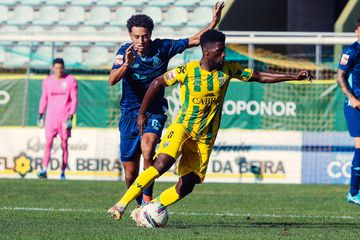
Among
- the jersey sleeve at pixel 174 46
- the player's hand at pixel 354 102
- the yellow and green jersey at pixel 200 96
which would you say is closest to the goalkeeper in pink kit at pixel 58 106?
the player's hand at pixel 354 102

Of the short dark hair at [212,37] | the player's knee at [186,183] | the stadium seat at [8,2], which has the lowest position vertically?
the player's knee at [186,183]

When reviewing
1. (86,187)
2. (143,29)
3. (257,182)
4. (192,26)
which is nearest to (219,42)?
(143,29)

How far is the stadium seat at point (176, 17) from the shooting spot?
2378cm

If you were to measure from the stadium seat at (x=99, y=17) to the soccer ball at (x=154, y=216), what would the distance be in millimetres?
14670

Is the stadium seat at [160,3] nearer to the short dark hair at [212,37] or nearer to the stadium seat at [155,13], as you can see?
the stadium seat at [155,13]

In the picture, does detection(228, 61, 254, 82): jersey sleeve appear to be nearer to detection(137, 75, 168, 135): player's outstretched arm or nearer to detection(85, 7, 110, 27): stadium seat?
detection(137, 75, 168, 135): player's outstretched arm

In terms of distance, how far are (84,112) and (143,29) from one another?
9.58m

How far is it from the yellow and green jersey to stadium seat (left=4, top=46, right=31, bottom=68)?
11.1m

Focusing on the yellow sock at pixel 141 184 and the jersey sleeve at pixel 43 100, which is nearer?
the yellow sock at pixel 141 184

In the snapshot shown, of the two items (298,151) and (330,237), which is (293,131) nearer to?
(298,151)

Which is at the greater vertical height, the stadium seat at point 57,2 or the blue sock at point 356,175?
the stadium seat at point 57,2

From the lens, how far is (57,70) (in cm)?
1941

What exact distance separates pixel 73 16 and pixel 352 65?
38.1ft

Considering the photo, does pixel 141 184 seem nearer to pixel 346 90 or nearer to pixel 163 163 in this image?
pixel 163 163
